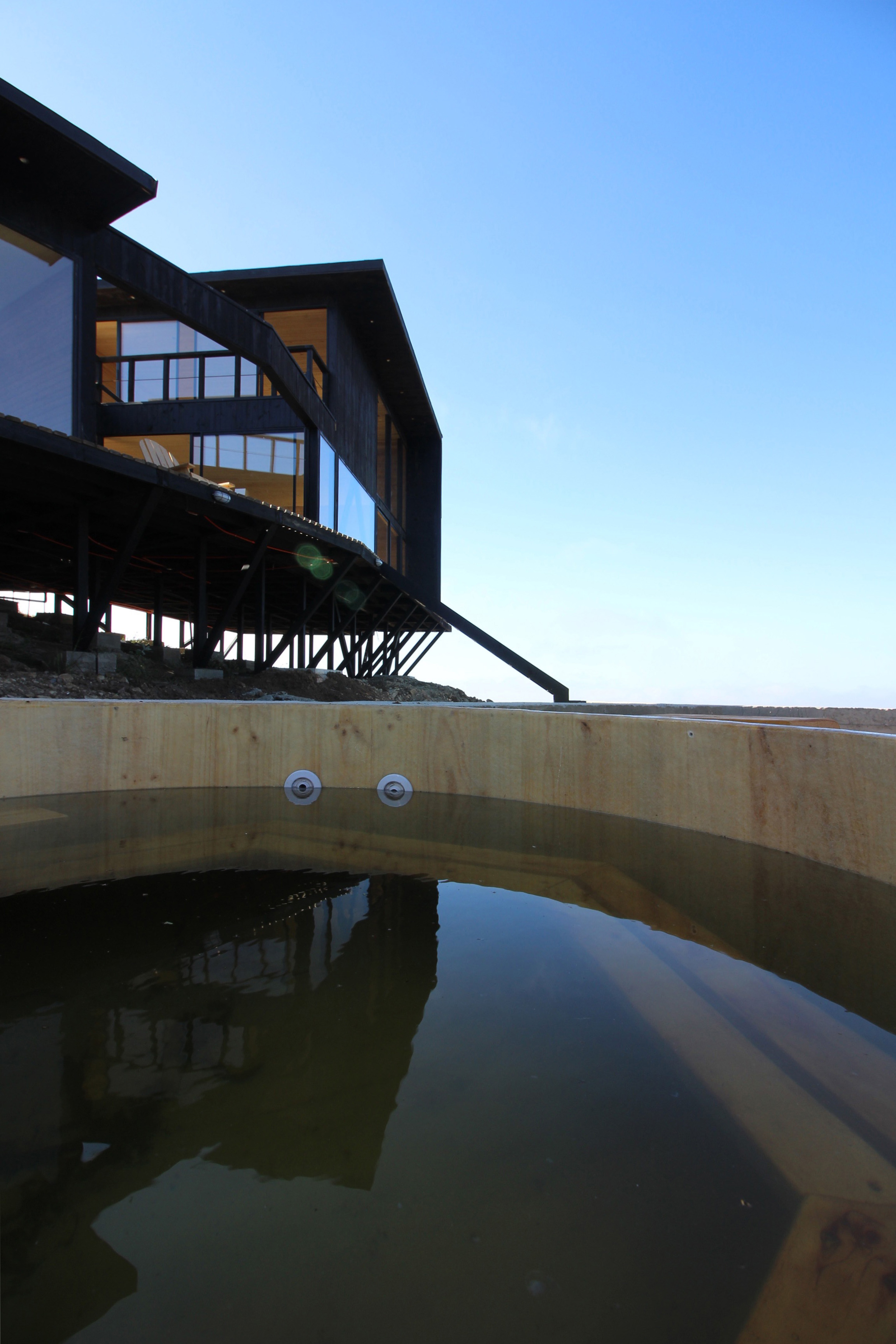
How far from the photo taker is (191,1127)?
1521 millimetres

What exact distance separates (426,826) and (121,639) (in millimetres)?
10346

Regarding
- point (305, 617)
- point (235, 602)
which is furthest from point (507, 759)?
point (305, 617)

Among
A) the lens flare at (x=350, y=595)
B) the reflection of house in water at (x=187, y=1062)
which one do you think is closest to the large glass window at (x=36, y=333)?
the lens flare at (x=350, y=595)

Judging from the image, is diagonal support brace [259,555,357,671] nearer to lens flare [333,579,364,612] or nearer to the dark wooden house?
the dark wooden house

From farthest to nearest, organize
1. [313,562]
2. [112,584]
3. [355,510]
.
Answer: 1. [355,510]
2. [313,562]
3. [112,584]

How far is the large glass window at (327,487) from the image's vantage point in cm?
1877

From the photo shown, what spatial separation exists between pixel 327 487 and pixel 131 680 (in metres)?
10.2

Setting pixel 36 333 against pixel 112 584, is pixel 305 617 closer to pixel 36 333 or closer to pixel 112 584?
pixel 112 584

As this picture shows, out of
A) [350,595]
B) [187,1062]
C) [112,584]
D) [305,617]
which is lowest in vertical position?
[187,1062]

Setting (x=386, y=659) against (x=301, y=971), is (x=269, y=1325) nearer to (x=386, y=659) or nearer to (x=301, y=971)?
(x=301, y=971)

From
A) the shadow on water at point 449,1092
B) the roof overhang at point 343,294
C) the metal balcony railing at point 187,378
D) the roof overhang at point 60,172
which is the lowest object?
the shadow on water at point 449,1092

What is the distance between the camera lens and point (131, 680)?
11.0m

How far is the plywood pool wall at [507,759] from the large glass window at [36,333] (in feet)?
34.4

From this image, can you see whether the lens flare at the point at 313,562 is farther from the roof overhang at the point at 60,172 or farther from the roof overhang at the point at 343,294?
the roof overhang at the point at 343,294
